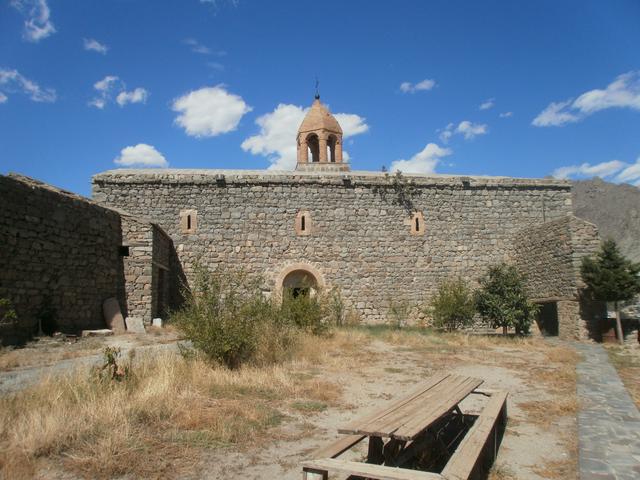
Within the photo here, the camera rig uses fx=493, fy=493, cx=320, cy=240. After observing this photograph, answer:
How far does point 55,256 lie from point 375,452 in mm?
9406

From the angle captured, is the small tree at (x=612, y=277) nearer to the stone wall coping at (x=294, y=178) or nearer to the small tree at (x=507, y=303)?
the small tree at (x=507, y=303)

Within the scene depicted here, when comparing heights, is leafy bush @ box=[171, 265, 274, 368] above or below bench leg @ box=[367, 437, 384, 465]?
above

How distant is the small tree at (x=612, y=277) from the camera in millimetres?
12508

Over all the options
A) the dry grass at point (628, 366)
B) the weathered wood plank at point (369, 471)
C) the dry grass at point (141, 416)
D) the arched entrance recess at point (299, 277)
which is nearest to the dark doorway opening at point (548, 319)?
the dry grass at point (628, 366)

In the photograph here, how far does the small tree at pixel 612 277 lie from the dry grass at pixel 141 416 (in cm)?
927

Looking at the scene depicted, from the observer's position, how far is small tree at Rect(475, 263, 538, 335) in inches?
570

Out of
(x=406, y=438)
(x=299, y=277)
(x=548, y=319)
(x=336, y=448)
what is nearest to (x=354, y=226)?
(x=299, y=277)

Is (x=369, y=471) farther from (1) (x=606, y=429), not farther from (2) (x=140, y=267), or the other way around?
(2) (x=140, y=267)

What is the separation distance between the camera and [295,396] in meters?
6.47

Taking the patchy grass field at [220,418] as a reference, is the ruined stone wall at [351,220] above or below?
above

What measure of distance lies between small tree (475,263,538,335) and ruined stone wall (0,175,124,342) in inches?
410

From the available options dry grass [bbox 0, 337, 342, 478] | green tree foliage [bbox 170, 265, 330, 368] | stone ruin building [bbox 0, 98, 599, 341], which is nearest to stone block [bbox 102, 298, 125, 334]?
stone ruin building [bbox 0, 98, 599, 341]

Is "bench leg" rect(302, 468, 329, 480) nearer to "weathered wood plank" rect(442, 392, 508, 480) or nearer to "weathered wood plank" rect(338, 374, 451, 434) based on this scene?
"weathered wood plank" rect(338, 374, 451, 434)

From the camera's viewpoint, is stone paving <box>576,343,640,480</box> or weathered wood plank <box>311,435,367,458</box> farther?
stone paving <box>576,343,640,480</box>
